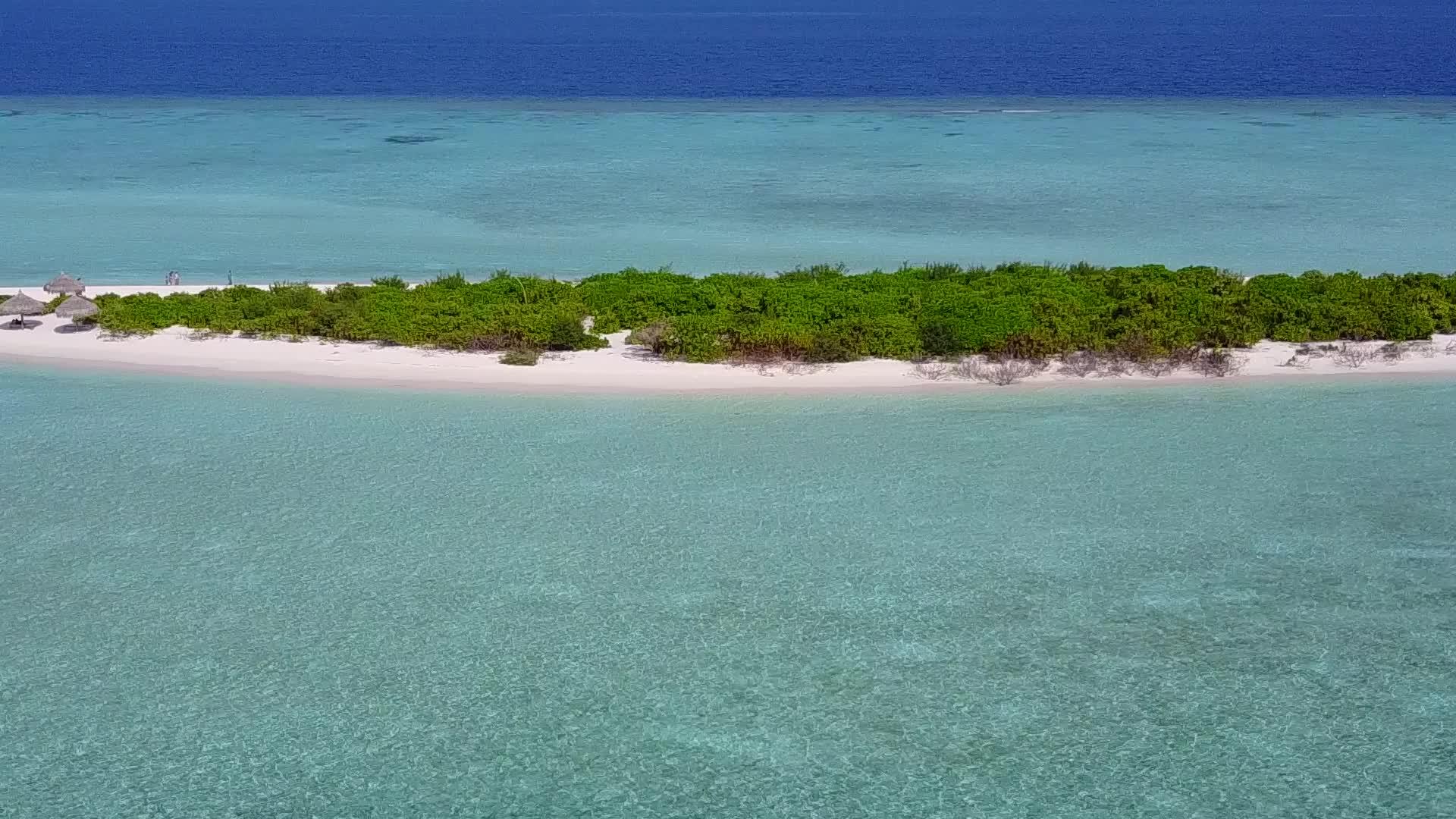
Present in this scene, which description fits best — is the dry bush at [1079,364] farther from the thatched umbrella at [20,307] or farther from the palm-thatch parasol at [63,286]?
the thatched umbrella at [20,307]

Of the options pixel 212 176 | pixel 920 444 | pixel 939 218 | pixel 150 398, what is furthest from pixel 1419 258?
pixel 212 176

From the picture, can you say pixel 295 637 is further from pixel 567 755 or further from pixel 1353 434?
pixel 1353 434

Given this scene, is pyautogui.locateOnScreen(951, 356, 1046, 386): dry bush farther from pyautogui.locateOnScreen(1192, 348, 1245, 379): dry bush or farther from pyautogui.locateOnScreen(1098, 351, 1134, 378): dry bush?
pyautogui.locateOnScreen(1192, 348, 1245, 379): dry bush

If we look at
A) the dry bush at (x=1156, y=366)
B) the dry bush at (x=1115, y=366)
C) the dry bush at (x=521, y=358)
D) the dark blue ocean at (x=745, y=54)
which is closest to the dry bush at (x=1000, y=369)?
the dry bush at (x=1115, y=366)

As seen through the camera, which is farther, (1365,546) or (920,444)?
(920,444)

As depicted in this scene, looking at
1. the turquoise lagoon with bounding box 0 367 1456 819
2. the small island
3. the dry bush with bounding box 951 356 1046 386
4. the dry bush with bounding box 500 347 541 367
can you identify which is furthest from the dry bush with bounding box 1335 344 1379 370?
the dry bush with bounding box 500 347 541 367
